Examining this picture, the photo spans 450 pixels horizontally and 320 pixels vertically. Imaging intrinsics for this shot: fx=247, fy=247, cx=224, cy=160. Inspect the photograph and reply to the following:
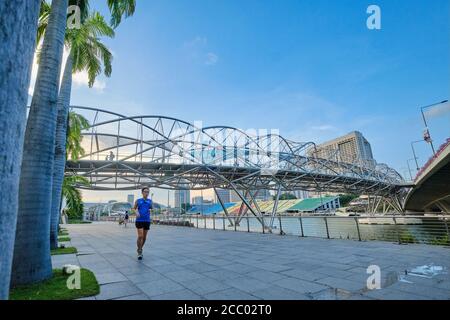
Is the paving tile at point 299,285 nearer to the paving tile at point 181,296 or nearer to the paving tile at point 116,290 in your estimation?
the paving tile at point 181,296

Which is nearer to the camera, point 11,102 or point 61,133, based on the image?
point 11,102

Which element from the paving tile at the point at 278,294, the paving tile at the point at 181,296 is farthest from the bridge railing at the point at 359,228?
the paving tile at the point at 181,296

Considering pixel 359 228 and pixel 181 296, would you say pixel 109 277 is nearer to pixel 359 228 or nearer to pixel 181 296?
pixel 181 296

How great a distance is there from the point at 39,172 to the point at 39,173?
21 mm

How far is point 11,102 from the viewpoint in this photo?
179cm

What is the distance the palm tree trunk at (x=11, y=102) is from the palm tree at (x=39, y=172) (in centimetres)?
371

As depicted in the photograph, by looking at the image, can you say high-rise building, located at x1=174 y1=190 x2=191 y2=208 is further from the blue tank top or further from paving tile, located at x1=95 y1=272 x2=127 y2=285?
paving tile, located at x1=95 y1=272 x2=127 y2=285

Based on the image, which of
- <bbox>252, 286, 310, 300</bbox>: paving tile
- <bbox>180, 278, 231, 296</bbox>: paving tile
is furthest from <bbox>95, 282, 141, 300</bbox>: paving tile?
<bbox>252, 286, 310, 300</bbox>: paving tile

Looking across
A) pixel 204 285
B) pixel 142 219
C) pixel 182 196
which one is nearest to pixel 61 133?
pixel 142 219

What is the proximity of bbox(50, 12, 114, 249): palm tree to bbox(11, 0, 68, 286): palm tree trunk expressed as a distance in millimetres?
3163

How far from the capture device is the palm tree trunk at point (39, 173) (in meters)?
4.72
